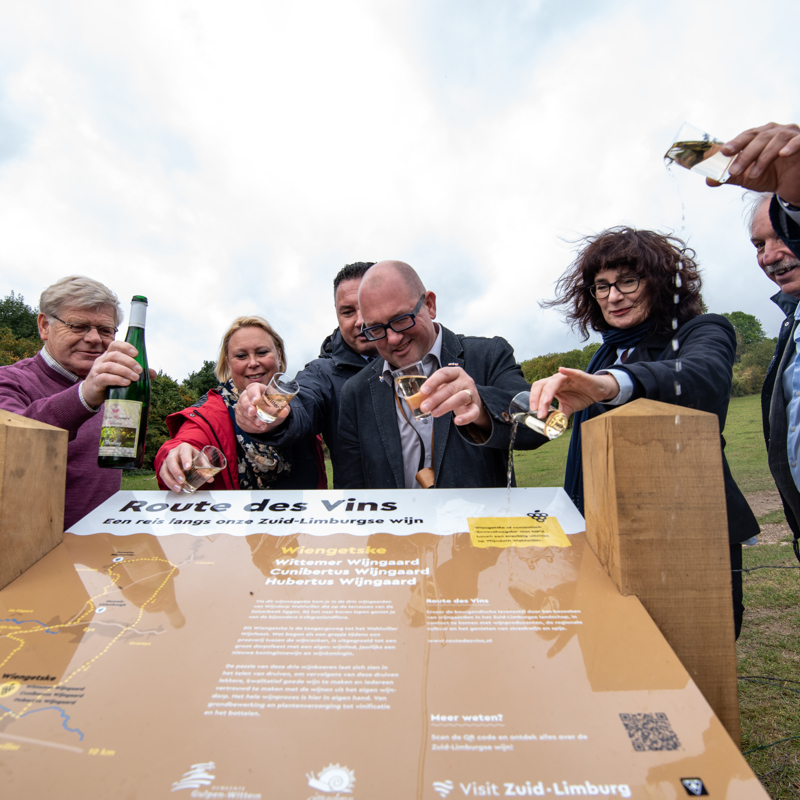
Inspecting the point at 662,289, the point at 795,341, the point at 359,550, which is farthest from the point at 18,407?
the point at 795,341

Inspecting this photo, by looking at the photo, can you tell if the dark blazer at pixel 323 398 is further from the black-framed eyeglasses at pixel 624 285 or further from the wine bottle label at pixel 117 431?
the black-framed eyeglasses at pixel 624 285

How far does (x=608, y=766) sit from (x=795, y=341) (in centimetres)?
281

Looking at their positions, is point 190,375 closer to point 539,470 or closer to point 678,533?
point 539,470

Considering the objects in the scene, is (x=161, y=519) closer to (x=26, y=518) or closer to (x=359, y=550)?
(x=26, y=518)

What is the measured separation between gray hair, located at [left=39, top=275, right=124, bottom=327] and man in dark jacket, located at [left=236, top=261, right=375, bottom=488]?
1.26 meters

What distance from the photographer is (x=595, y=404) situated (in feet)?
9.46

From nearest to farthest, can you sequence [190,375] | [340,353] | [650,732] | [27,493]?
1. [650,732]
2. [27,493]
3. [340,353]
4. [190,375]

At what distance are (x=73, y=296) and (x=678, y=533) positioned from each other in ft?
11.5

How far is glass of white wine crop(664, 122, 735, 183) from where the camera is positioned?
1853 millimetres

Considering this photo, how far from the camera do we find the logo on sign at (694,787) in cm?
85

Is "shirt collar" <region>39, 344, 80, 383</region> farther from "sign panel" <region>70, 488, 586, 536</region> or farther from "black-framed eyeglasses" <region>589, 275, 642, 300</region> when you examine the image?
"black-framed eyeglasses" <region>589, 275, 642, 300</region>

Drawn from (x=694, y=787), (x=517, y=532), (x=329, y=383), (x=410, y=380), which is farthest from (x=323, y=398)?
(x=694, y=787)

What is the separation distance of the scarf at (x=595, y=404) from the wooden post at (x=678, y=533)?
53.5 inches

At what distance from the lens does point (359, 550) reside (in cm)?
160
